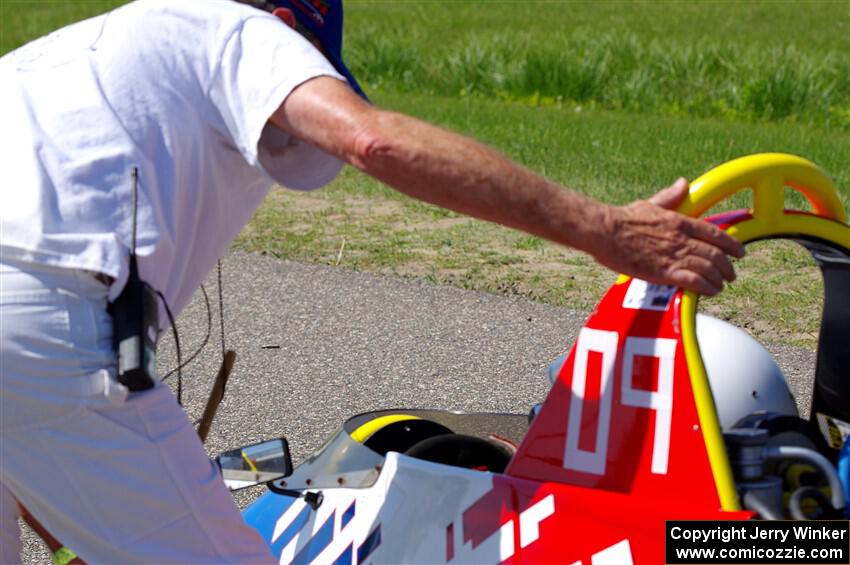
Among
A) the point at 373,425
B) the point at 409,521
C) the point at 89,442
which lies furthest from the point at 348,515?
the point at 89,442

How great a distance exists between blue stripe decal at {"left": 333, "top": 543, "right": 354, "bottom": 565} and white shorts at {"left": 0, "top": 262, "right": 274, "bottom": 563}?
36 cm

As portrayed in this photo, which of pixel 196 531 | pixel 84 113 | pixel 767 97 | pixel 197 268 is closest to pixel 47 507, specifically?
pixel 196 531

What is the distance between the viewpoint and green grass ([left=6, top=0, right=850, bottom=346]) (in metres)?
7.19

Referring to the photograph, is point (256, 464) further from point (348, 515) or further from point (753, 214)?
point (753, 214)

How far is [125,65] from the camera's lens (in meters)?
2.18

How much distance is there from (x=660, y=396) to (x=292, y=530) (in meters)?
1.02

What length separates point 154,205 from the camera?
215cm

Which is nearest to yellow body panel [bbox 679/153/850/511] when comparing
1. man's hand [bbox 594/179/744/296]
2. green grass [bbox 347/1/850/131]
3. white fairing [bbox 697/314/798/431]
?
man's hand [bbox 594/179/744/296]

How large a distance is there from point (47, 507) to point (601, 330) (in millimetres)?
1022

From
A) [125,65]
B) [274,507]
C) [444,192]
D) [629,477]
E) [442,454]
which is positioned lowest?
[274,507]

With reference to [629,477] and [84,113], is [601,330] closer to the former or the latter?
[629,477]

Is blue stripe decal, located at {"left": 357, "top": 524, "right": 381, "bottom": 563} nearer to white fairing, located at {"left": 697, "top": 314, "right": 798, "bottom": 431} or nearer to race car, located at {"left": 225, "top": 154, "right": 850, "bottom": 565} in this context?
race car, located at {"left": 225, "top": 154, "right": 850, "bottom": 565}

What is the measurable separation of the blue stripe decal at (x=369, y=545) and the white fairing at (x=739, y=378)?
2.31ft

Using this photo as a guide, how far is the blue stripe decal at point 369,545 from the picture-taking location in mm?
2525
